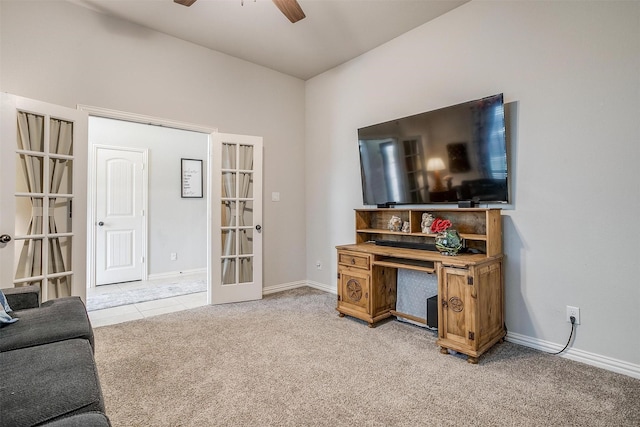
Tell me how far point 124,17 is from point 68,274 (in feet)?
8.11

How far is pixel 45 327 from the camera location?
59.0 inches

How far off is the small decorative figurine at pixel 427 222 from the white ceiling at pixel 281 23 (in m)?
1.90

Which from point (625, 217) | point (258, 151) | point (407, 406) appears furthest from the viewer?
point (258, 151)

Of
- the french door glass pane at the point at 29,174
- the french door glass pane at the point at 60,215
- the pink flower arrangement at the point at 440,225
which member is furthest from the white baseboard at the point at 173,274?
the pink flower arrangement at the point at 440,225

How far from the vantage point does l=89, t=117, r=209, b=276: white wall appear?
495cm

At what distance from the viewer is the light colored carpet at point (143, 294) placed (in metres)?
3.69

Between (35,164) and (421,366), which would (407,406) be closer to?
(421,366)

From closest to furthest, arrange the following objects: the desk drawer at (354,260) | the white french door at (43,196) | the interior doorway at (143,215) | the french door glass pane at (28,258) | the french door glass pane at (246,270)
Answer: the white french door at (43,196) → the french door glass pane at (28,258) → the desk drawer at (354,260) → the french door glass pane at (246,270) → the interior doorway at (143,215)

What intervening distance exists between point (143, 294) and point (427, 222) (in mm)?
3676

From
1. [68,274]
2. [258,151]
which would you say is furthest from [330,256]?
[68,274]

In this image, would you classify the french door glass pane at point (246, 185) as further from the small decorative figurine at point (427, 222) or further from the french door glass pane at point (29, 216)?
the small decorative figurine at point (427, 222)

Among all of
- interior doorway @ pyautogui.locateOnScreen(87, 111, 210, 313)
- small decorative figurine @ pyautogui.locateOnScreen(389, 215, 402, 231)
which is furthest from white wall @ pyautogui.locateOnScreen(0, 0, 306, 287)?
small decorative figurine @ pyautogui.locateOnScreen(389, 215, 402, 231)

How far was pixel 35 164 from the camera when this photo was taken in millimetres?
2502

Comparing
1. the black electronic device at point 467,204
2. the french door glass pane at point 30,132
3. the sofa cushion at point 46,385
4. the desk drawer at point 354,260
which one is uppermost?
the french door glass pane at point 30,132
